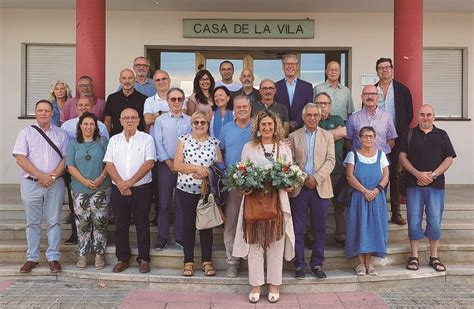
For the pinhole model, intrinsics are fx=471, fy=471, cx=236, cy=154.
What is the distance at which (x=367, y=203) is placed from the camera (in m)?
5.16

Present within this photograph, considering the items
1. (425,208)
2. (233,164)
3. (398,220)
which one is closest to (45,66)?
(233,164)

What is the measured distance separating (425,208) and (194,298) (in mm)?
2801

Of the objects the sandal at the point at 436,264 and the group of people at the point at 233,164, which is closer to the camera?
the group of people at the point at 233,164

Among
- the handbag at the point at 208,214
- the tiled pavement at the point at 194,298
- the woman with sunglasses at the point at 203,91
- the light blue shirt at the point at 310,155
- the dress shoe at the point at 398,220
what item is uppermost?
the woman with sunglasses at the point at 203,91

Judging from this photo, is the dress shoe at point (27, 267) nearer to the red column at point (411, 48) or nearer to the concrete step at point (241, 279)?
the concrete step at point (241, 279)

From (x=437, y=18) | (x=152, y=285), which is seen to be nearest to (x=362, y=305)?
(x=152, y=285)

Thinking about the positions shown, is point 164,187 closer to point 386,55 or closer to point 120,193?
point 120,193

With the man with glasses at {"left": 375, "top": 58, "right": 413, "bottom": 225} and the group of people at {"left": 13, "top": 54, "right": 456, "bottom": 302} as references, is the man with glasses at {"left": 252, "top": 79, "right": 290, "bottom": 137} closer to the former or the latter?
the group of people at {"left": 13, "top": 54, "right": 456, "bottom": 302}

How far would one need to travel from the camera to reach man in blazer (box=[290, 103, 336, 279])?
5.04m

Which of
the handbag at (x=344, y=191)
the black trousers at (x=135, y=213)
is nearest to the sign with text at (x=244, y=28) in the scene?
the handbag at (x=344, y=191)

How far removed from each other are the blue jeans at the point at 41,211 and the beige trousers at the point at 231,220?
195cm

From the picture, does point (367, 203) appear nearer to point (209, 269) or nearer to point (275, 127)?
point (275, 127)

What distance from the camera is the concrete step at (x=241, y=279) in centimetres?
510

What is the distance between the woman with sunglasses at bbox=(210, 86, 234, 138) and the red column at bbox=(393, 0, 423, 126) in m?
3.01
